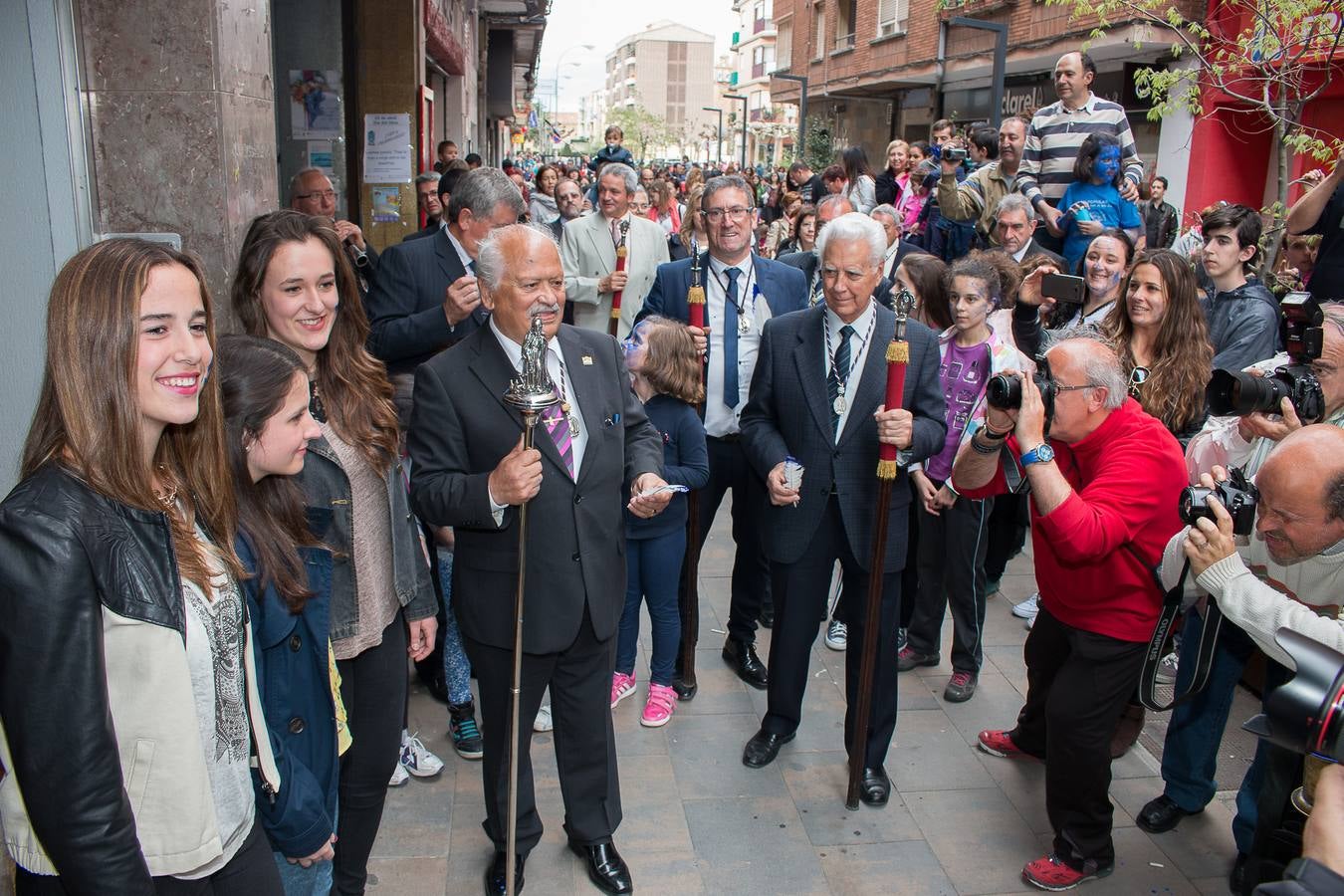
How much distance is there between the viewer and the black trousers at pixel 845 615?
4.07 m

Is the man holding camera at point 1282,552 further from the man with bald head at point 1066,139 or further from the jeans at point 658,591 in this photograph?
the man with bald head at point 1066,139

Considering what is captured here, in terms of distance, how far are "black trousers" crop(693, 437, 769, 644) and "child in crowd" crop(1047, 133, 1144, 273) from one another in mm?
3032

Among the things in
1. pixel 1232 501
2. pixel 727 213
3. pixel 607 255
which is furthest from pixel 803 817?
pixel 607 255

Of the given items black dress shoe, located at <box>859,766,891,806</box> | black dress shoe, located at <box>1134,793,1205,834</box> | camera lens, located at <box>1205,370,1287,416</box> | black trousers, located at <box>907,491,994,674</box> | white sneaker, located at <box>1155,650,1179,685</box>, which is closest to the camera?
camera lens, located at <box>1205,370,1287,416</box>

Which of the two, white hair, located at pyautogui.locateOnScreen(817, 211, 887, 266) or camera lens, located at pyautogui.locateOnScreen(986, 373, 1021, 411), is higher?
white hair, located at pyautogui.locateOnScreen(817, 211, 887, 266)

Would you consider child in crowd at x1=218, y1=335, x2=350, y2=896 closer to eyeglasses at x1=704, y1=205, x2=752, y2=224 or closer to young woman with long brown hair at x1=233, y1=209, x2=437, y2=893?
young woman with long brown hair at x1=233, y1=209, x2=437, y2=893

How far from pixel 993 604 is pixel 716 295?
2.60 m

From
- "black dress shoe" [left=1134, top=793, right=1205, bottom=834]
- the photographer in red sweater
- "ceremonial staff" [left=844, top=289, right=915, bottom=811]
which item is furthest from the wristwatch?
"black dress shoe" [left=1134, top=793, right=1205, bottom=834]

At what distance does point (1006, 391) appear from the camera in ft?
11.0

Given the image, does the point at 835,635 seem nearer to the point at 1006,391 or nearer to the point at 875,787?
the point at 875,787

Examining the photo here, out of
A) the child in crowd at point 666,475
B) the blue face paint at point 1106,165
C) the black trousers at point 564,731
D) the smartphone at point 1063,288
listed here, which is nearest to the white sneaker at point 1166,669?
the smartphone at point 1063,288

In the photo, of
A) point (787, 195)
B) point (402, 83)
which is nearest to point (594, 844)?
point (402, 83)

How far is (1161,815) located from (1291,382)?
1.74 meters

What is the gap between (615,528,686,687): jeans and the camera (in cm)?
461
